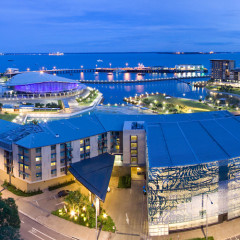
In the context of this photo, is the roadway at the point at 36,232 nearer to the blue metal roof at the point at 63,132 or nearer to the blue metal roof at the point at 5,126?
the blue metal roof at the point at 63,132

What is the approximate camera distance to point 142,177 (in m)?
23.1

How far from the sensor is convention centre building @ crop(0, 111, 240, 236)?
53.6 feet

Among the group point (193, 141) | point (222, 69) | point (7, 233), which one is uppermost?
point (222, 69)

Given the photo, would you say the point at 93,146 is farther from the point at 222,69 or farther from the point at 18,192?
the point at 222,69

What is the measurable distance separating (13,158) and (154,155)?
10.0 m

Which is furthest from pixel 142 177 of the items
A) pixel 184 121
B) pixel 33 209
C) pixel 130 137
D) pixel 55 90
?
pixel 55 90

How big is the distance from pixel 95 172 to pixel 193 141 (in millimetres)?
6764

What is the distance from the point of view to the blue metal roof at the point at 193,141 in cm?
1717

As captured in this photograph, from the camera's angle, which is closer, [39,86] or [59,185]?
[59,185]

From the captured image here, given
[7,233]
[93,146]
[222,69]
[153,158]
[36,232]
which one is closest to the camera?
[7,233]

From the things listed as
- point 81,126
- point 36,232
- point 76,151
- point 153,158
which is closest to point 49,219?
point 36,232

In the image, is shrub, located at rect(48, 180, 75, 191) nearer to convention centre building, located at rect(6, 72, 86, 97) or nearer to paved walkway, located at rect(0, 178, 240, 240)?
paved walkway, located at rect(0, 178, 240, 240)

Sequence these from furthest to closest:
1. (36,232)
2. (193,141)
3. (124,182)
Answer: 1. (124,182)
2. (193,141)
3. (36,232)

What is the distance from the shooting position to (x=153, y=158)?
17266mm
